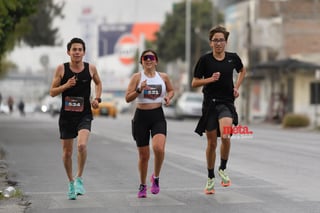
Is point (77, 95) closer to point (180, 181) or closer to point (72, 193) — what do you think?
point (72, 193)

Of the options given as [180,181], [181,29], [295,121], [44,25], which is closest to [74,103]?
[180,181]

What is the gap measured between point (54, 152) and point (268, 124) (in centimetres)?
3090

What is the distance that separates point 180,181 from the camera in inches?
570

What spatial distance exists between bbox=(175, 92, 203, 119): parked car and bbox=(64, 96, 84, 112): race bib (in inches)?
1876

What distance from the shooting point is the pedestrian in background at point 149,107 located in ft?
39.3

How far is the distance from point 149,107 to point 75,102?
3.11ft

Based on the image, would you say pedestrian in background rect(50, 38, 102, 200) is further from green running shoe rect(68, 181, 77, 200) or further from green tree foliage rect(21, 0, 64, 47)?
green tree foliage rect(21, 0, 64, 47)

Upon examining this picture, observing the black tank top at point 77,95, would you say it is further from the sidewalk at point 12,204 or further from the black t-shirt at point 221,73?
the black t-shirt at point 221,73

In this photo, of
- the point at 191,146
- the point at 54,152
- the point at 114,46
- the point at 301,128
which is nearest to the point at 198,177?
the point at 54,152

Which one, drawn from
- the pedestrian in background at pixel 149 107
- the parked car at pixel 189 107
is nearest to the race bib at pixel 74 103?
the pedestrian in background at pixel 149 107

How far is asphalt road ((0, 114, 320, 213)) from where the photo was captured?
11.2 meters

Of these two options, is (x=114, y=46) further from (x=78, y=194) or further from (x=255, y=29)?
(x=78, y=194)

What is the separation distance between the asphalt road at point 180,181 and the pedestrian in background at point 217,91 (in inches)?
15.8

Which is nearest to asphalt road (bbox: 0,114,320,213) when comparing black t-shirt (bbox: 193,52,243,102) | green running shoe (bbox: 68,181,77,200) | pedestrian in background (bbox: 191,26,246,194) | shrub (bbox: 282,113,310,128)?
green running shoe (bbox: 68,181,77,200)
